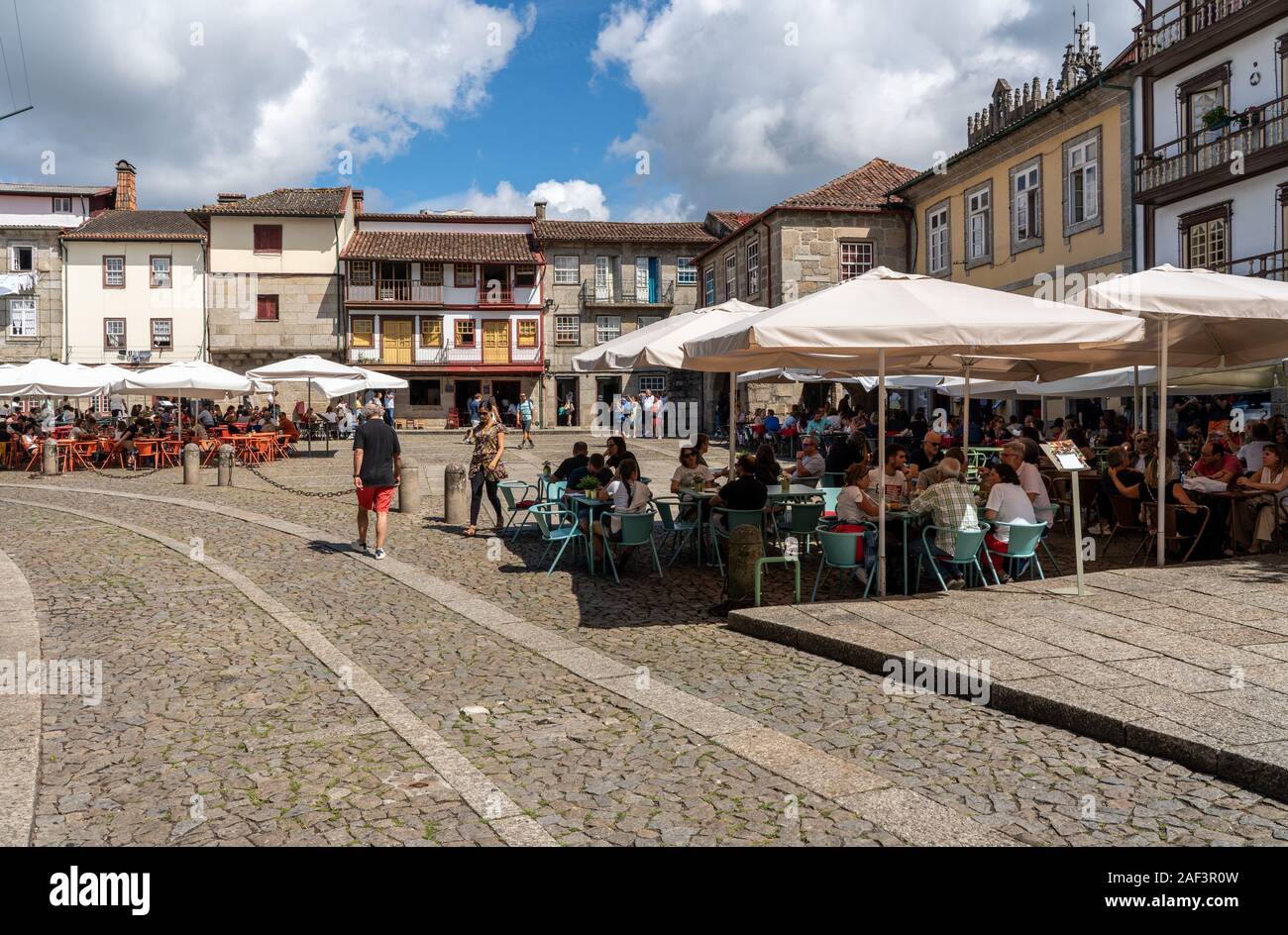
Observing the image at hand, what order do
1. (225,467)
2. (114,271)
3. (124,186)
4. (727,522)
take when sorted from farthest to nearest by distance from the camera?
(124,186)
(114,271)
(225,467)
(727,522)

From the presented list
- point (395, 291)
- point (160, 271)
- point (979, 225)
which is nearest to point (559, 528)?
point (979, 225)

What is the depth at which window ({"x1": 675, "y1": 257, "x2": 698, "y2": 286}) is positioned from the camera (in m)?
46.4

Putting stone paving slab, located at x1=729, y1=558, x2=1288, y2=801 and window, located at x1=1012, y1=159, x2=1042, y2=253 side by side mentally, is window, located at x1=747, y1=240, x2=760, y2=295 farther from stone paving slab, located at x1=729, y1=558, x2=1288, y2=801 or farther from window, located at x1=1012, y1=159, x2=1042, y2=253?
stone paving slab, located at x1=729, y1=558, x2=1288, y2=801

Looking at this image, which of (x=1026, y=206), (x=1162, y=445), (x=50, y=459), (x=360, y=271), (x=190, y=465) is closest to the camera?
(x=1162, y=445)

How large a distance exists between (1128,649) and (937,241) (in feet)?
79.4

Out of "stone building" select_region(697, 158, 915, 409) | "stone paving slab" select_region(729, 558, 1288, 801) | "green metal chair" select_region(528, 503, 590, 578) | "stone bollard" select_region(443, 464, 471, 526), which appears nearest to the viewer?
"stone paving slab" select_region(729, 558, 1288, 801)

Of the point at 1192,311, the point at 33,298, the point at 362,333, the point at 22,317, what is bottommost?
the point at 1192,311

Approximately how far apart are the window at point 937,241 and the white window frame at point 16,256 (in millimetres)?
37333

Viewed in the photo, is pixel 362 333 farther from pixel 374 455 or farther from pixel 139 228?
pixel 374 455

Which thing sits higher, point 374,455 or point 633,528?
point 374,455

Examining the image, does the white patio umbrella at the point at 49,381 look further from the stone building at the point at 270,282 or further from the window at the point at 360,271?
the window at the point at 360,271

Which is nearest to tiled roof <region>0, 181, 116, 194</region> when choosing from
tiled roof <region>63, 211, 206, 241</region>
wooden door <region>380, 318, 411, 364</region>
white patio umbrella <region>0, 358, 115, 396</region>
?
tiled roof <region>63, 211, 206, 241</region>

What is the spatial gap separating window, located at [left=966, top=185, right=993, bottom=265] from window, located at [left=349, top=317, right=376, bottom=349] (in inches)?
1062

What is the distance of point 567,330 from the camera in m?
46.2
